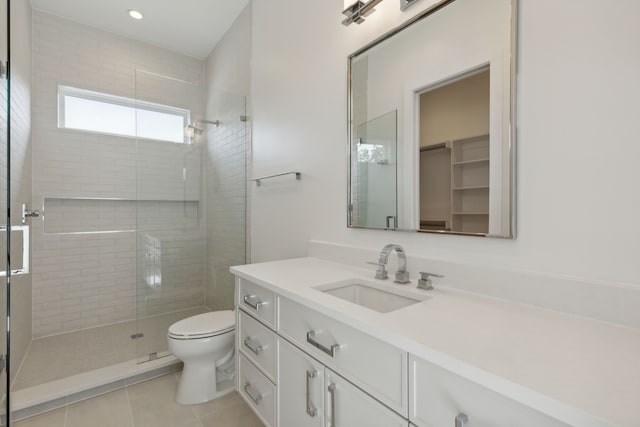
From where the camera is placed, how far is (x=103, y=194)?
9.66ft

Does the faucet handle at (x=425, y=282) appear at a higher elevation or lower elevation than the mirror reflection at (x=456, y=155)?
lower

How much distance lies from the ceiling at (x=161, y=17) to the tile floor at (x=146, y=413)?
3.06 meters

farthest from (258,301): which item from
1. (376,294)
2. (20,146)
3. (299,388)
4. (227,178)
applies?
(20,146)

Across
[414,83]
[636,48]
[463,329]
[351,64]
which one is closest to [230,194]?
[351,64]

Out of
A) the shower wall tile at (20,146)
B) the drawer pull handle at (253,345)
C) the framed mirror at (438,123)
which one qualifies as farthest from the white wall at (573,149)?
the shower wall tile at (20,146)

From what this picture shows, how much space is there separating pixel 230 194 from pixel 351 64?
163 centimetres

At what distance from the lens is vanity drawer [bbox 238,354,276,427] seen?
1242 millimetres

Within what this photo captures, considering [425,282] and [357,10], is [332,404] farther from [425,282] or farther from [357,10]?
[357,10]

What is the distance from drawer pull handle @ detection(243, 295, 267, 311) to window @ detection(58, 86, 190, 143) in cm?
172

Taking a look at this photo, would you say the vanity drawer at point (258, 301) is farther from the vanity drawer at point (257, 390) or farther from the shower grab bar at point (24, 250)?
the shower grab bar at point (24, 250)

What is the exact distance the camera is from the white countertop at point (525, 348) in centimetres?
47

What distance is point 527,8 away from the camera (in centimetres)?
94

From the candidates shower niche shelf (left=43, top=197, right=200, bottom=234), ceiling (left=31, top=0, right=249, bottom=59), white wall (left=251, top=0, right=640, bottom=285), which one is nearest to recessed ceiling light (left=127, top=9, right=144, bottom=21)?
ceiling (left=31, top=0, right=249, bottom=59)

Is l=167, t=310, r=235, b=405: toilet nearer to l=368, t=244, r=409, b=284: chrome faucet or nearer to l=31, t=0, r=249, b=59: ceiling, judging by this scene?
l=368, t=244, r=409, b=284: chrome faucet
